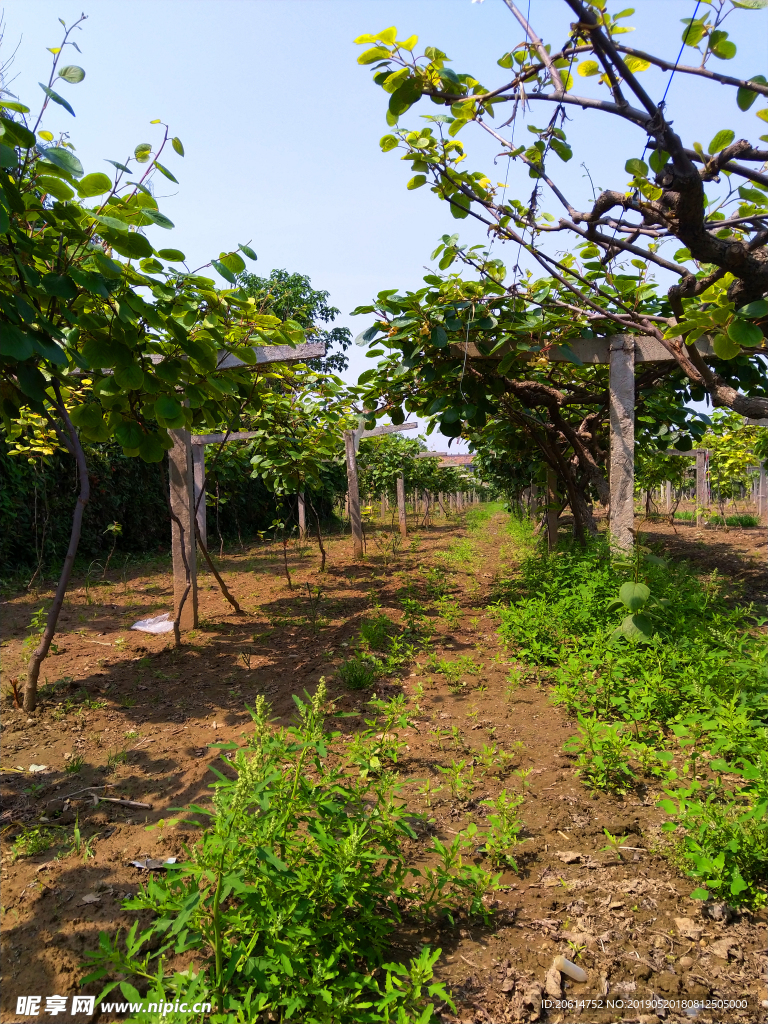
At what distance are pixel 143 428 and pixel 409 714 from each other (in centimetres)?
214

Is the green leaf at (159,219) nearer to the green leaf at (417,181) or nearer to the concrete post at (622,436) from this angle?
the green leaf at (417,181)

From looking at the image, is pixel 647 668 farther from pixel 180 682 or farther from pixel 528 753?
pixel 180 682

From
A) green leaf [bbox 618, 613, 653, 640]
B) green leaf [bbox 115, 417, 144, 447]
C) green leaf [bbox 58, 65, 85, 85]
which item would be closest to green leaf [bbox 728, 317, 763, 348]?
green leaf [bbox 618, 613, 653, 640]

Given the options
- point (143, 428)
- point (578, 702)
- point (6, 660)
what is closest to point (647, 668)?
point (578, 702)

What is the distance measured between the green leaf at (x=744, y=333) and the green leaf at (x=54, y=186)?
96.5 inches

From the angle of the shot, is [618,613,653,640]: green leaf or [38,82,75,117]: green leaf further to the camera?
[618,613,653,640]: green leaf

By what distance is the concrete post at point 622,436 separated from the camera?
181 inches

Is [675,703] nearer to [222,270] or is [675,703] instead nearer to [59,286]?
[222,270]

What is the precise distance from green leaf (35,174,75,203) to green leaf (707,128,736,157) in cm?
244

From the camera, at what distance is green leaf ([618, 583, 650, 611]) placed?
2.79 m

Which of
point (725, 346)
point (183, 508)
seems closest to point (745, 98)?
point (725, 346)

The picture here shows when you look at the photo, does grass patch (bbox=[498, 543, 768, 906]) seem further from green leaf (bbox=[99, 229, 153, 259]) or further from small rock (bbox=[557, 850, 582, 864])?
green leaf (bbox=[99, 229, 153, 259])

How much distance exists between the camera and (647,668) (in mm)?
3088

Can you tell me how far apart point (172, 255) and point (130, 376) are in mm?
572
